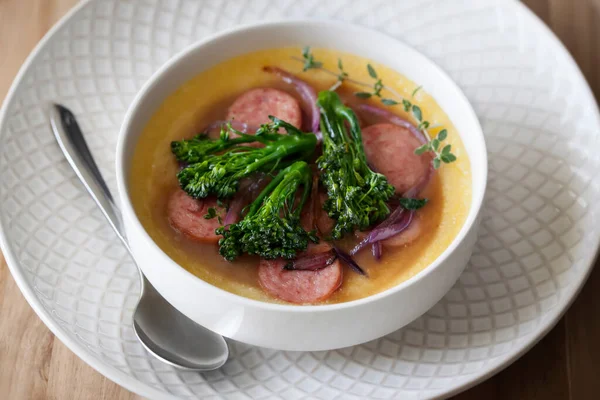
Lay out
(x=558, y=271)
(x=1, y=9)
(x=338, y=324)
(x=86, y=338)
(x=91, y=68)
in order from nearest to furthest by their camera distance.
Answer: (x=338, y=324) → (x=86, y=338) → (x=558, y=271) → (x=91, y=68) → (x=1, y=9)

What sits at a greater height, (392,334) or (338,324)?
(338,324)

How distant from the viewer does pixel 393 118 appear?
2133mm

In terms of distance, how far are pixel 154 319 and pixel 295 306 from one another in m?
0.46

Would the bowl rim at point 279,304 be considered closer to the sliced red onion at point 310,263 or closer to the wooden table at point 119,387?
the sliced red onion at point 310,263

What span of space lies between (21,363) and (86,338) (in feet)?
1.17

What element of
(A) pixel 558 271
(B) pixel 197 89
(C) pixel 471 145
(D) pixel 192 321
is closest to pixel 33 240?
(D) pixel 192 321

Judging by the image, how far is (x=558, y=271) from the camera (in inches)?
77.3

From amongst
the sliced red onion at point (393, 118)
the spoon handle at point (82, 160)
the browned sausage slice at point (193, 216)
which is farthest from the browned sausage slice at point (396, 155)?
the spoon handle at point (82, 160)

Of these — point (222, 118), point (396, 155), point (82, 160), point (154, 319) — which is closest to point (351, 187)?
point (396, 155)

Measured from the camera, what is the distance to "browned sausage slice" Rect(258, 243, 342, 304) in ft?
5.84

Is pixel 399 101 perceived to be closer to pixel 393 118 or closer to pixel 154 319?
pixel 393 118

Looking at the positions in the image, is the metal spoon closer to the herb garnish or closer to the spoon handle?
the spoon handle

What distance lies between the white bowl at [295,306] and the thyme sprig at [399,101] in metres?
0.07

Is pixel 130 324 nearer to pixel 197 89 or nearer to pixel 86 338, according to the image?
pixel 86 338
